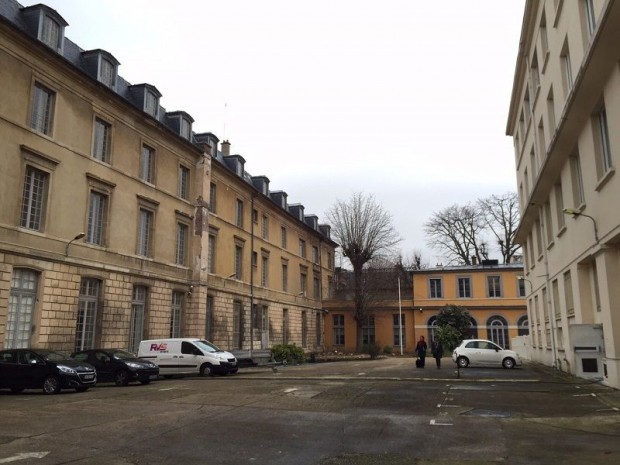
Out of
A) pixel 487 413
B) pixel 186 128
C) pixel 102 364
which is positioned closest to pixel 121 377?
pixel 102 364

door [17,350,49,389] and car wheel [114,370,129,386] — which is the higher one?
door [17,350,49,389]

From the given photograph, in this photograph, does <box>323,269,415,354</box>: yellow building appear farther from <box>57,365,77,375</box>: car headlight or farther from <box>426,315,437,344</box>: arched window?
<box>57,365,77,375</box>: car headlight

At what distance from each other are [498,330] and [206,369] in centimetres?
3219

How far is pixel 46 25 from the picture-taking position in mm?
20688

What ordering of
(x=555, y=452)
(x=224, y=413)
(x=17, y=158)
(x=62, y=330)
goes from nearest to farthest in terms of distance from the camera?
1. (x=555, y=452)
2. (x=224, y=413)
3. (x=17, y=158)
4. (x=62, y=330)

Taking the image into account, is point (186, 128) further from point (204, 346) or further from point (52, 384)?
point (52, 384)

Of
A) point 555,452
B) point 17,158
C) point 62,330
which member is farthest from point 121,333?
point 555,452

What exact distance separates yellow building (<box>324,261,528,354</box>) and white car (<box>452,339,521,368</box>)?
20520mm

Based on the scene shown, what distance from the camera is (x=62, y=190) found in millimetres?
20594

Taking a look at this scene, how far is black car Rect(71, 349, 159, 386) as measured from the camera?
59.5ft

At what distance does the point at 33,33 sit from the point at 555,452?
71.0 feet

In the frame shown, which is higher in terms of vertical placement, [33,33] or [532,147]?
[33,33]

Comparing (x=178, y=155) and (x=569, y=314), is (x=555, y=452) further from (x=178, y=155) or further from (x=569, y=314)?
(x=178, y=155)

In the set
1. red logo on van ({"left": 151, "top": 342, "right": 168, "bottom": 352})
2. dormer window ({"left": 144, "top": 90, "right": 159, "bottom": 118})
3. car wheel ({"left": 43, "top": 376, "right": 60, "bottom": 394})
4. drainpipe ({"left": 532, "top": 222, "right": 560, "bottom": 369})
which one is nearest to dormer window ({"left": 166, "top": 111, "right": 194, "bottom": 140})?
dormer window ({"left": 144, "top": 90, "right": 159, "bottom": 118})
